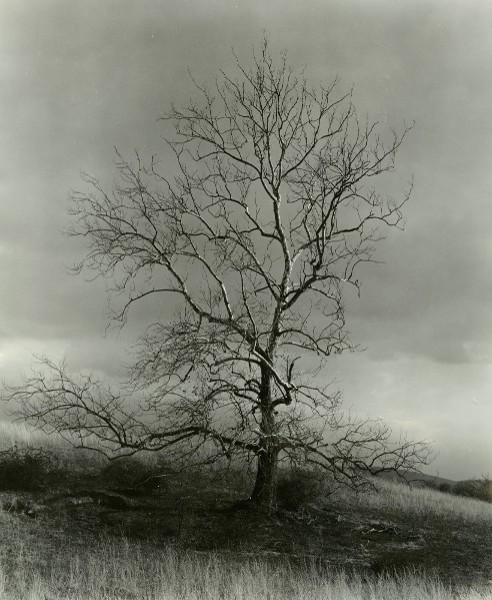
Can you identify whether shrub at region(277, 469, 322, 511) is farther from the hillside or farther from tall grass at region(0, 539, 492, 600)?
tall grass at region(0, 539, 492, 600)

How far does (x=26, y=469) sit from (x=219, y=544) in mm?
5656

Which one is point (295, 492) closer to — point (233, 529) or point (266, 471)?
point (266, 471)

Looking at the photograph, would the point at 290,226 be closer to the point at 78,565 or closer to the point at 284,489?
the point at 284,489

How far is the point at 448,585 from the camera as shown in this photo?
31.0 feet

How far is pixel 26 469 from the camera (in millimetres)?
14523

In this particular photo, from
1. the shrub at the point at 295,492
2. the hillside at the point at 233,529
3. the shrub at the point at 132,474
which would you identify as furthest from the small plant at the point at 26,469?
the shrub at the point at 295,492

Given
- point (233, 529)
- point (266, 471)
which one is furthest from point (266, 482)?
point (233, 529)

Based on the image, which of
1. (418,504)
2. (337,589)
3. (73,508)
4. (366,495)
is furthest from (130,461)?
(337,589)

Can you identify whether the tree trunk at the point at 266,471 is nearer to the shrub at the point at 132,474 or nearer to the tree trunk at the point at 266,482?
the tree trunk at the point at 266,482

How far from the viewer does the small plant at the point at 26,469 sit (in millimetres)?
13959

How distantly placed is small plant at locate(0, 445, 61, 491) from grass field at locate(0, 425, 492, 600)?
0.67 feet

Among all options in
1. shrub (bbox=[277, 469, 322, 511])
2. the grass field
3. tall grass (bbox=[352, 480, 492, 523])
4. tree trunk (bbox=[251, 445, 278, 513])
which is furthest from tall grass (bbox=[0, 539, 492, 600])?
tall grass (bbox=[352, 480, 492, 523])

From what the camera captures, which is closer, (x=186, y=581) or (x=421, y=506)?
(x=186, y=581)

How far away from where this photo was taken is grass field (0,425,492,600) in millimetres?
8438
